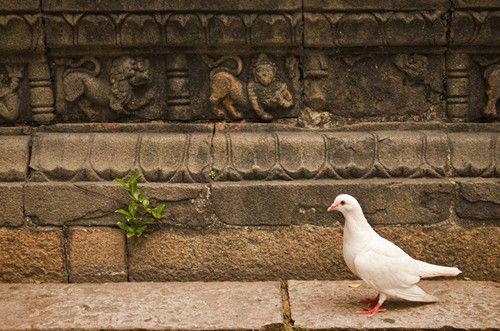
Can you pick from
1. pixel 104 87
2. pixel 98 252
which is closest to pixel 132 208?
pixel 98 252

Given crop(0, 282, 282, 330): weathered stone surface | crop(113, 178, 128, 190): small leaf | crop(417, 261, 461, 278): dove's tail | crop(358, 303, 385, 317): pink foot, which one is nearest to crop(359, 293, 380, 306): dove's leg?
crop(358, 303, 385, 317): pink foot

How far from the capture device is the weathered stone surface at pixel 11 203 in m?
3.52

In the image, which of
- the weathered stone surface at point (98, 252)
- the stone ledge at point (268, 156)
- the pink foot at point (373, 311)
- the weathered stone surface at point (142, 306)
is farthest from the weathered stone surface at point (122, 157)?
the pink foot at point (373, 311)

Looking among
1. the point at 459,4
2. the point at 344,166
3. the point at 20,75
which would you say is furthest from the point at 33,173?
the point at 459,4

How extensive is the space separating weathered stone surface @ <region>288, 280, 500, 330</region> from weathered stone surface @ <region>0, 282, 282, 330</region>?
18 centimetres

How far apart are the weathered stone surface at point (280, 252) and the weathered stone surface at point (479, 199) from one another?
3.9 inches

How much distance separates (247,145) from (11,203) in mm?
1606

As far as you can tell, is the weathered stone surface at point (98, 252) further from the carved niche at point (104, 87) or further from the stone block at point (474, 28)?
the stone block at point (474, 28)

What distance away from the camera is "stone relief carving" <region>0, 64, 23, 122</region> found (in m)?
3.66

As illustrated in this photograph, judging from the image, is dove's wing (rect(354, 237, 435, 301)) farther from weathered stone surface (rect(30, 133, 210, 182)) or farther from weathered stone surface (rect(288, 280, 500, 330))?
weathered stone surface (rect(30, 133, 210, 182))

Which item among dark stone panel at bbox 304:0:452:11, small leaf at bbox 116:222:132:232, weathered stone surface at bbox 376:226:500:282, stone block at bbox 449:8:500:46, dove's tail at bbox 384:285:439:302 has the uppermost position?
dark stone panel at bbox 304:0:452:11

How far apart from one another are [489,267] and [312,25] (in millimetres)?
1981

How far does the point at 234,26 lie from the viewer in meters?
3.51

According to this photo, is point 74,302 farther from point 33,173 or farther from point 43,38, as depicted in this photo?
point 43,38
